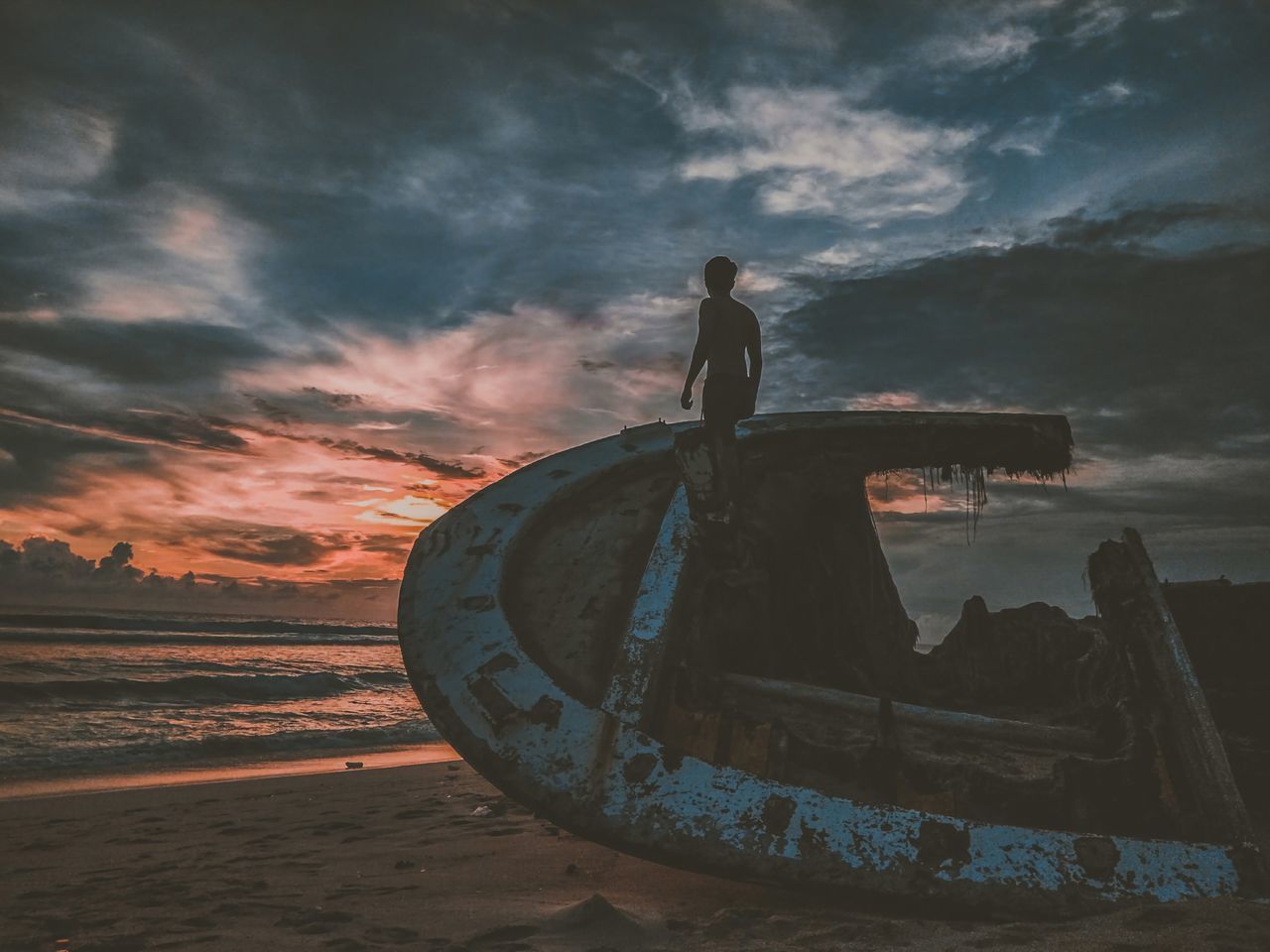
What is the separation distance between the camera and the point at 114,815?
6348 millimetres

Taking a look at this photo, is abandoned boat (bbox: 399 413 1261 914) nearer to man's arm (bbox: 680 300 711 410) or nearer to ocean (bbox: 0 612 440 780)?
man's arm (bbox: 680 300 711 410)

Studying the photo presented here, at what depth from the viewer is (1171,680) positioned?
11.0 ft

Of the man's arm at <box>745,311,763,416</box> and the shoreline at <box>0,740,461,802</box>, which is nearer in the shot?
the man's arm at <box>745,311,763,416</box>

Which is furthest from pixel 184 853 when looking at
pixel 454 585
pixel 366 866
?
pixel 454 585

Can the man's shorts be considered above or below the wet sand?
above

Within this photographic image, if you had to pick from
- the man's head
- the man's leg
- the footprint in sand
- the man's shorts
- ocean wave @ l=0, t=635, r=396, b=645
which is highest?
the man's head

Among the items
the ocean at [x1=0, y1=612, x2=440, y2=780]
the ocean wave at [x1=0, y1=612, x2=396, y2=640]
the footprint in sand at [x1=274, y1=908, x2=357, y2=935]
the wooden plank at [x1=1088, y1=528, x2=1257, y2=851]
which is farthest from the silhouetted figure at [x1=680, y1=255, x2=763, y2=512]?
the ocean wave at [x1=0, y1=612, x2=396, y2=640]

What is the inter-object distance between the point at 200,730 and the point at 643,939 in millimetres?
9506

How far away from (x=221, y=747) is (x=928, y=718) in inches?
349

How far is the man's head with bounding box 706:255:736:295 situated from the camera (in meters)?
4.33

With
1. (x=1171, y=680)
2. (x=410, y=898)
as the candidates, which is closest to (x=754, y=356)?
(x=1171, y=680)

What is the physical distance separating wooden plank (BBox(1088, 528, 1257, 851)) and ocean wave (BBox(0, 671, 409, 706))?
13.9m

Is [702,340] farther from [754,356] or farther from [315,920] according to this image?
[315,920]

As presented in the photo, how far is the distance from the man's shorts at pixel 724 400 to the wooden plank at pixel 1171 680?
5.79 feet
